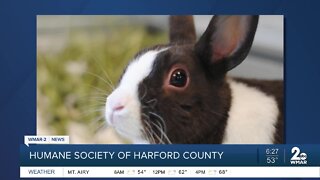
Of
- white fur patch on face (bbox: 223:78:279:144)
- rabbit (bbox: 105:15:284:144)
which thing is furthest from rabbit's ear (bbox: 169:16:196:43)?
white fur patch on face (bbox: 223:78:279:144)

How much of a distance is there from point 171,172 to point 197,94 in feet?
0.65

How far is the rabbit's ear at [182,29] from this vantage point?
1342 mm

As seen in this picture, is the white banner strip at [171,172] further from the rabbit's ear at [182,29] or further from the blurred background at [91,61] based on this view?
the rabbit's ear at [182,29]

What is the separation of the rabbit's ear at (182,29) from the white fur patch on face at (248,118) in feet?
0.47

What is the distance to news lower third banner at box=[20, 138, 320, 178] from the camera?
133 cm

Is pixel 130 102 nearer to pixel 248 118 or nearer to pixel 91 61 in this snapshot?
pixel 91 61

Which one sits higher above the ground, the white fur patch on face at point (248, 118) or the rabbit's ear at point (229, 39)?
the rabbit's ear at point (229, 39)

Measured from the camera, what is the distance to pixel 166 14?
4.42 ft

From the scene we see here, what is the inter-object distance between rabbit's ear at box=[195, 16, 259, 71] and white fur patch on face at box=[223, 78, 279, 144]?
0.19 ft

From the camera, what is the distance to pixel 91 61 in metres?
1.37

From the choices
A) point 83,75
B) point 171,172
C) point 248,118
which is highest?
point 83,75

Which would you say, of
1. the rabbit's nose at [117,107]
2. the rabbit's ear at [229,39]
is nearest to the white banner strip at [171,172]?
the rabbit's nose at [117,107]

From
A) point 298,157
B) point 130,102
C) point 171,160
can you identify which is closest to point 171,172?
point 171,160

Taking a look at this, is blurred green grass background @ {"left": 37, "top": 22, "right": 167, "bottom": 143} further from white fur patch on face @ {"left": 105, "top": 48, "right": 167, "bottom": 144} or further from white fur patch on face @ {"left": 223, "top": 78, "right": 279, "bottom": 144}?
white fur patch on face @ {"left": 223, "top": 78, "right": 279, "bottom": 144}
